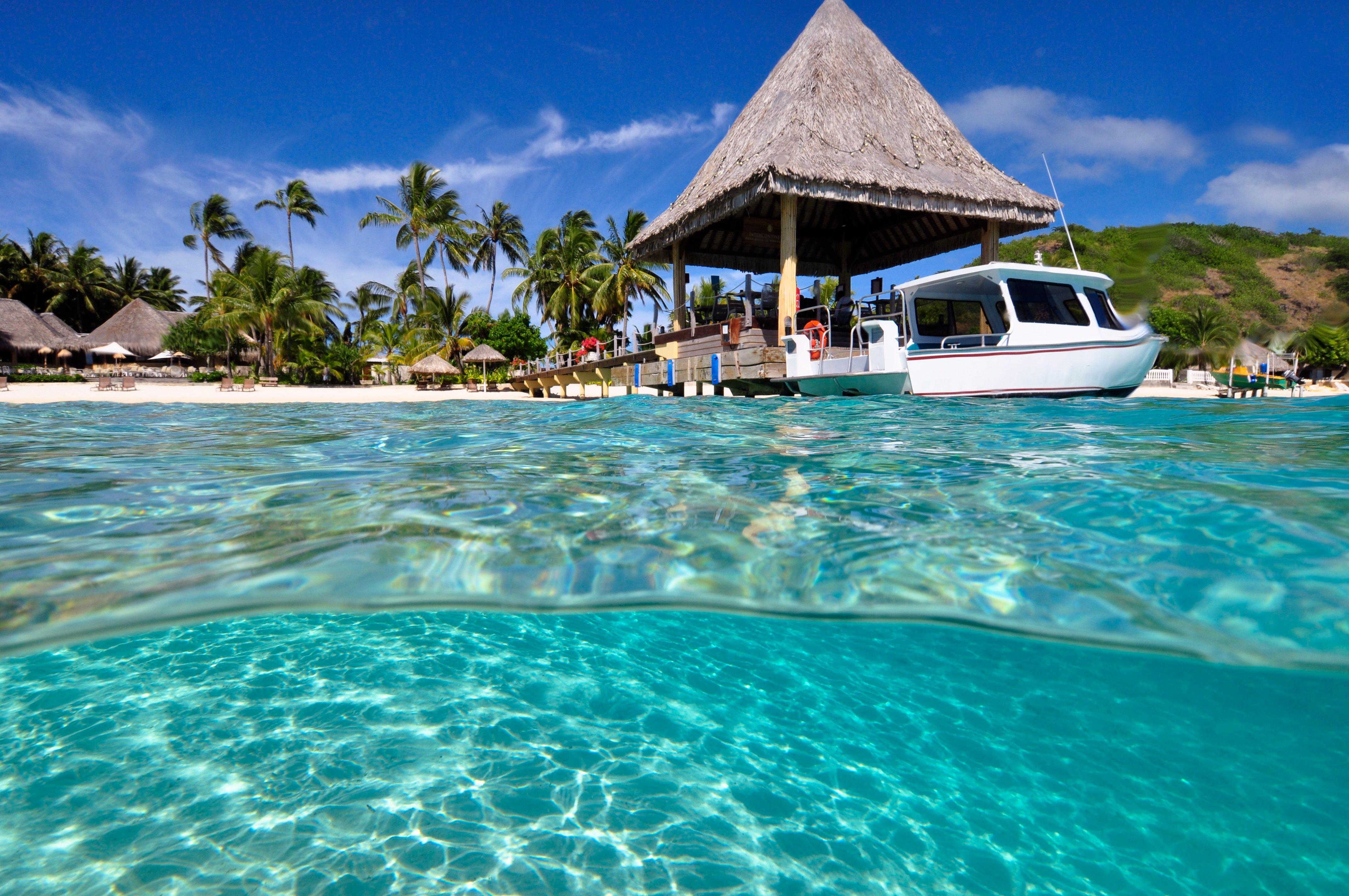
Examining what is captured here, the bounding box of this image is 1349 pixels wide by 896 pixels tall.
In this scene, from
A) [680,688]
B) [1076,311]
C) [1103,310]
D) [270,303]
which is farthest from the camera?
[270,303]

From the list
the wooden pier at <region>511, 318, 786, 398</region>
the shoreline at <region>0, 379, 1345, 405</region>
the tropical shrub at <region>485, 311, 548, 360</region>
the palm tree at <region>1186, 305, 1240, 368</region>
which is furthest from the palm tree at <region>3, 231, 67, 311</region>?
the palm tree at <region>1186, 305, 1240, 368</region>

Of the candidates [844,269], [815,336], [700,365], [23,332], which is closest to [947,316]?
[815,336]

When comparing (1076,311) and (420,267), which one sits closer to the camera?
(1076,311)

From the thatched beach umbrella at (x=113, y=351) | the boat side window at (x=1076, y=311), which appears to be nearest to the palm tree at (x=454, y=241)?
the thatched beach umbrella at (x=113, y=351)

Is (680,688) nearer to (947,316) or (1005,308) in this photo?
(1005,308)

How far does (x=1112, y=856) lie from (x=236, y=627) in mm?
2645

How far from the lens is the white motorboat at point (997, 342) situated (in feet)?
28.4

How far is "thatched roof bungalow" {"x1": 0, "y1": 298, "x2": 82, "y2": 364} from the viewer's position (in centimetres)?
3703

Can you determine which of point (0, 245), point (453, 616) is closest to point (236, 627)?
point (453, 616)

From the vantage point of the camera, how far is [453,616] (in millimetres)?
2461

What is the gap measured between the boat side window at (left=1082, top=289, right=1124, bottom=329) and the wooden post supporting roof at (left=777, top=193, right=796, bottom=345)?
430 cm

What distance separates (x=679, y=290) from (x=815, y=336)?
4547 millimetres

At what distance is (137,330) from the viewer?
42031 mm

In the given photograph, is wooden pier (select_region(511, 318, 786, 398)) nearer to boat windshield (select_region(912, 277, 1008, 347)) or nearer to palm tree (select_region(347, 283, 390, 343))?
boat windshield (select_region(912, 277, 1008, 347))
